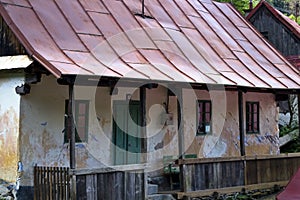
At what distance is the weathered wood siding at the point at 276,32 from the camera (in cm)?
2656

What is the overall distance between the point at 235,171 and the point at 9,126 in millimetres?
5888

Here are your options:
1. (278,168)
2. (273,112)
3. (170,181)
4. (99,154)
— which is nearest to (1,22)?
(99,154)

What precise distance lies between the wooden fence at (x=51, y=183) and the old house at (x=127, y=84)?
29cm

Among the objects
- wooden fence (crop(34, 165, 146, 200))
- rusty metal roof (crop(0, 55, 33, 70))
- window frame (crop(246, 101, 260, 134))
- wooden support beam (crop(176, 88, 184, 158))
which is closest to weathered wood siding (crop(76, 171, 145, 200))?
wooden fence (crop(34, 165, 146, 200))

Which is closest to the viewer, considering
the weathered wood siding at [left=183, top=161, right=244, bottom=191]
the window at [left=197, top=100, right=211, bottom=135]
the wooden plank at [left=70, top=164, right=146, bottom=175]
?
the wooden plank at [left=70, top=164, right=146, bottom=175]

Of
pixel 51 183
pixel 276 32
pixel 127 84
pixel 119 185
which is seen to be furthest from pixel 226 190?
pixel 276 32

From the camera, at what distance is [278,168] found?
49.2 ft

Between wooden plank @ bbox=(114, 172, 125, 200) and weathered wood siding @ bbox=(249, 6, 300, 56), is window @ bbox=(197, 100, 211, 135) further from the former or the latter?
weathered wood siding @ bbox=(249, 6, 300, 56)

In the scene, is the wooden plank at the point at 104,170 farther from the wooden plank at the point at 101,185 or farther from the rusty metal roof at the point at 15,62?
the rusty metal roof at the point at 15,62

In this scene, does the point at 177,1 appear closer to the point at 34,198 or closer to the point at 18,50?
the point at 18,50

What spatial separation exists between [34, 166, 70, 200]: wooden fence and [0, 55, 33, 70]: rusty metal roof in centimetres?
216

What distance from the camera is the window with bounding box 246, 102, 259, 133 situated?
1730 cm

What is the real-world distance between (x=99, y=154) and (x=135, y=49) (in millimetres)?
2759

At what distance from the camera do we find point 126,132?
45.7ft
